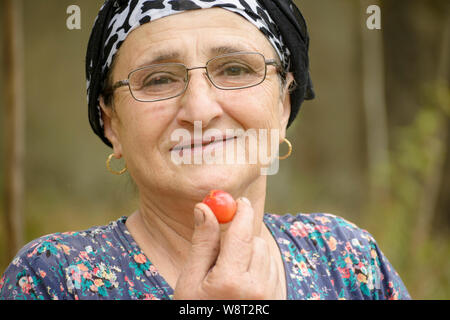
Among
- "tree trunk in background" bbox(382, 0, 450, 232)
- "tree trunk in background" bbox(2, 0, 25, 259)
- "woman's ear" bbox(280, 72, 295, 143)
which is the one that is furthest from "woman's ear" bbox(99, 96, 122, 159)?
"tree trunk in background" bbox(382, 0, 450, 232)

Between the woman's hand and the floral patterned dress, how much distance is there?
0.38 metres

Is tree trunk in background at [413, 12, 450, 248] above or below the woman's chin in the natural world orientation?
below

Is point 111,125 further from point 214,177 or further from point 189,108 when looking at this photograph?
point 214,177

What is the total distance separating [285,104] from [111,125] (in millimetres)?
791

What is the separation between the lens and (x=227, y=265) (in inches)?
57.9

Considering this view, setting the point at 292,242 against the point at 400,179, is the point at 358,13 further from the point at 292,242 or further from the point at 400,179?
the point at 292,242

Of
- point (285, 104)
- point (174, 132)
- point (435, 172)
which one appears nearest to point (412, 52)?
point (435, 172)

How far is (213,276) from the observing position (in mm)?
1470

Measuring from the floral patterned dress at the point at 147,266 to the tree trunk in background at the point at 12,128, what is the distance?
1780mm

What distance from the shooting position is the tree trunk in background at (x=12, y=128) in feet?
11.3

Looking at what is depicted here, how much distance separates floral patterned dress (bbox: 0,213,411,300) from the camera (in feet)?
5.66

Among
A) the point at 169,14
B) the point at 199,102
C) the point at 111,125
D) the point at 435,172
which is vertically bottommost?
the point at 435,172

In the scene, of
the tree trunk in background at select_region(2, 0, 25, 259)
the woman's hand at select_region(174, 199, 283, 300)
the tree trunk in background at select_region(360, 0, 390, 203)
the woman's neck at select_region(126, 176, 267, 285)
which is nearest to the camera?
the woman's hand at select_region(174, 199, 283, 300)

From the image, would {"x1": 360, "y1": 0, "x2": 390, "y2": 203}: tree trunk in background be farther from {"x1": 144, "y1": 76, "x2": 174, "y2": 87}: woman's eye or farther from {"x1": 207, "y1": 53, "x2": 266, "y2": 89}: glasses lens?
{"x1": 144, "y1": 76, "x2": 174, "y2": 87}: woman's eye
